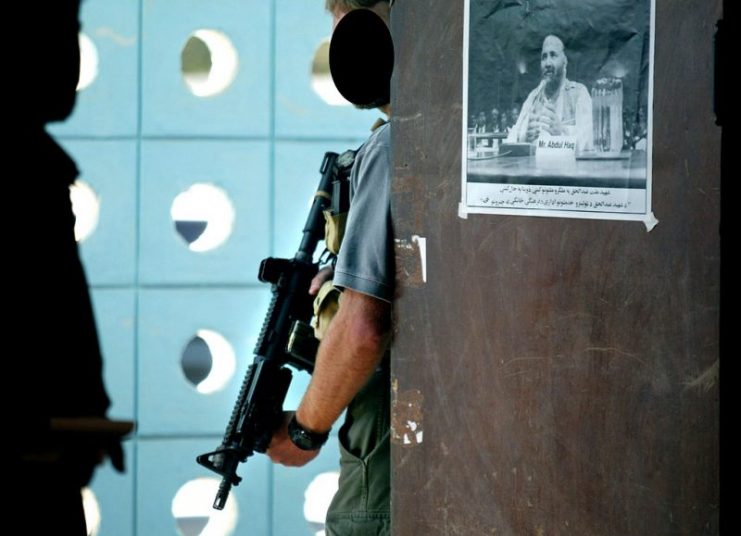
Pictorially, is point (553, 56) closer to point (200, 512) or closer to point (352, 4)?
point (352, 4)

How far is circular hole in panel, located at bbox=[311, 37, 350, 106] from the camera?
3.47 metres

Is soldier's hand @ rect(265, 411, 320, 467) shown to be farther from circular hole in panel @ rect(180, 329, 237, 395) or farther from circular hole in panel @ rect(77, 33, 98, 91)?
circular hole in panel @ rect(77, 33, 98, 91)

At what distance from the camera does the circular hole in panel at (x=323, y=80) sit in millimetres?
3467

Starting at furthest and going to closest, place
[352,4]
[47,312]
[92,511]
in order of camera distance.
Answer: [92,511]
[352,4]
[47,312]

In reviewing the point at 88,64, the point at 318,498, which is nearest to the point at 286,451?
the point at 318,498

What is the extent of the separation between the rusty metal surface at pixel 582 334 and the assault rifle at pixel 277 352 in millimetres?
555

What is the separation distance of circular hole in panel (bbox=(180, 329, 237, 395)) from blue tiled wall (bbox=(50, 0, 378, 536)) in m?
0.03

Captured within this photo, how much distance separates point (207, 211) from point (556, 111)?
2.24 metres

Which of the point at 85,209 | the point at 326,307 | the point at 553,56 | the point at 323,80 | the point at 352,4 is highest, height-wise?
the point at 323,80

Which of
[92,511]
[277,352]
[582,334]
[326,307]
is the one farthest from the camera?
[92,511]

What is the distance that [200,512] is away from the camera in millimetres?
3432

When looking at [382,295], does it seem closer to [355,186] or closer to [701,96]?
[355,186]

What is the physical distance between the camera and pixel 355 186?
5.37 ft

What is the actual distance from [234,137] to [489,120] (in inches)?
83.7
